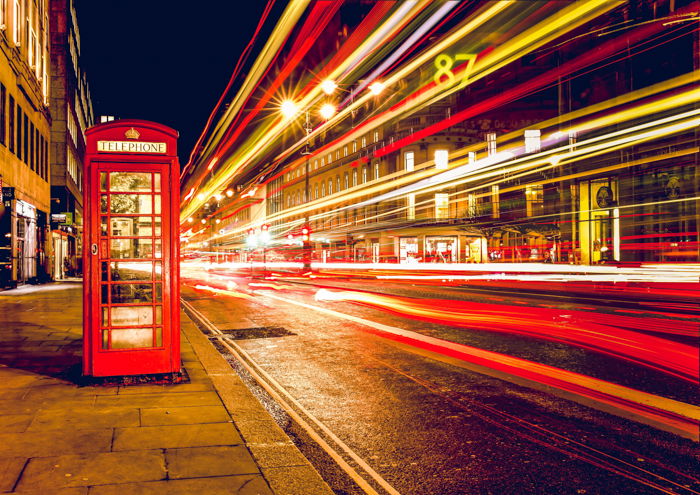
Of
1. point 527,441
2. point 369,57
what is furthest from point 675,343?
point 369,57

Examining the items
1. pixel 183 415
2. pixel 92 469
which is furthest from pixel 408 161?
pixel 92 469

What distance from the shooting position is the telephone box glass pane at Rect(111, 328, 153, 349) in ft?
20.2

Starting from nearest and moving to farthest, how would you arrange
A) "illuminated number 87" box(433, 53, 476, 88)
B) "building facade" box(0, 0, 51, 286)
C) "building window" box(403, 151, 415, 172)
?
"building facade" box(0, 0, 51, 286) < "illuminated number 87" box(433, 53, 476, 88) < "building window" box(403, 151, 415, 172)

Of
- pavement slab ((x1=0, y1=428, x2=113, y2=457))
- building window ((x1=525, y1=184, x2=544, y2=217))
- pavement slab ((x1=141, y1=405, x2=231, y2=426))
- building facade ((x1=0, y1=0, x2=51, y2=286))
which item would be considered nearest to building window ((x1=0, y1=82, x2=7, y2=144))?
building facade ((x1=0, y1=0, x2=51, y2=286))

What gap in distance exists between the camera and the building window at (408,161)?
4978 centimetres

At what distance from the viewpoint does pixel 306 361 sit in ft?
25.5

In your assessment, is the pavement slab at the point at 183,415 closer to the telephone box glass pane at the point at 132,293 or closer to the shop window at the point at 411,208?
the telephone box glass pane at the point at 132,293

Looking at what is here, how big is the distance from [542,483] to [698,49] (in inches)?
1112

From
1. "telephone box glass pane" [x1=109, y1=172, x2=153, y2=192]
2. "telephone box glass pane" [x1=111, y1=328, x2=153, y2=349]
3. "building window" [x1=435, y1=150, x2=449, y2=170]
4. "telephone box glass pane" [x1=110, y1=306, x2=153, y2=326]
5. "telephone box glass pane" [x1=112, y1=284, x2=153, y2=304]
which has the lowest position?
"telephone box glass pane" [x1=111, y1=328, x2=153, y2=349]

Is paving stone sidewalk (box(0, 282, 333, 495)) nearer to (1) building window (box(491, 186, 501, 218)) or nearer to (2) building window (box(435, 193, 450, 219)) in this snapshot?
(1) building window (box(491, 186, 501, 218))

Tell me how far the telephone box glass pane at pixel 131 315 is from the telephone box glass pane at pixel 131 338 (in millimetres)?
80

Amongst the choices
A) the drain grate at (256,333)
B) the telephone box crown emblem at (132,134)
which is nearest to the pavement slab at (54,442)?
the telephone box crown emblem at (132,134)

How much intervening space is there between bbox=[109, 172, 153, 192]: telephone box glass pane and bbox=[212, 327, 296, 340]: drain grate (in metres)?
4.37

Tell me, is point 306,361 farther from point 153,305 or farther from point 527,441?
point 527,441
